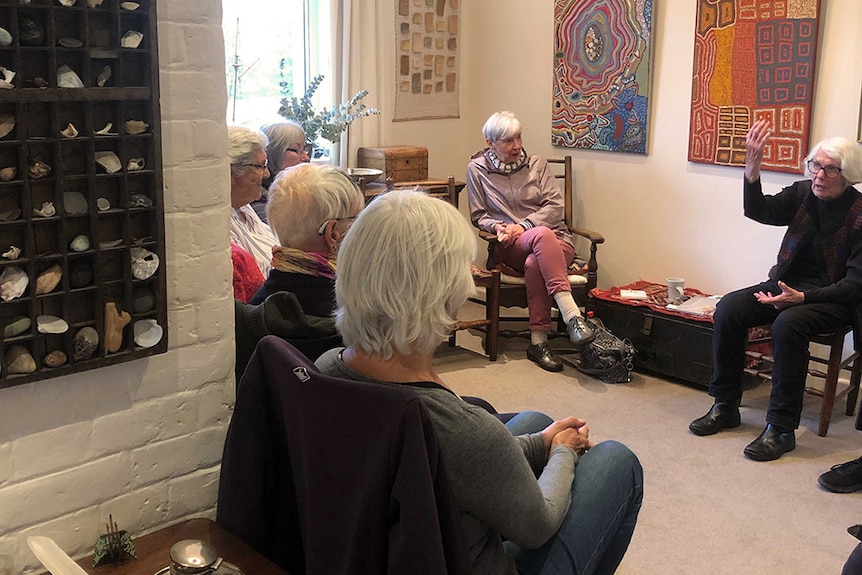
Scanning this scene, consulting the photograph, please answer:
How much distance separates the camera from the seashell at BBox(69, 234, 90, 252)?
1407mm

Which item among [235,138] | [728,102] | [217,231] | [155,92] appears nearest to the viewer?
[155,92]

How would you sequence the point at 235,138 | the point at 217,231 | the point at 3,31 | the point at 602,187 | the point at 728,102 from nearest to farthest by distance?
the point at 3,31
the point at 217,231
the point at 235,138
the point at 728,102
the point at 602,187

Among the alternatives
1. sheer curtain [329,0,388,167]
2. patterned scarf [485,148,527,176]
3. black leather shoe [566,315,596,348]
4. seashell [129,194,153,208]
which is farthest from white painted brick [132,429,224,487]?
sheer curtain [329,0,388,167]

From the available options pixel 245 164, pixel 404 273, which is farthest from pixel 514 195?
pixel 404 273

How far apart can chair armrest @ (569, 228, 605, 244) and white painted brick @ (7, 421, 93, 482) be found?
3282mm

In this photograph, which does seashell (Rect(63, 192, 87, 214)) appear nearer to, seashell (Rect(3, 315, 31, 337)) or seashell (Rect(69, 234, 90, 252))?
seashell (Rect(69, 234, 90, 252))

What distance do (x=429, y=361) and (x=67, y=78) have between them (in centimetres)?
74

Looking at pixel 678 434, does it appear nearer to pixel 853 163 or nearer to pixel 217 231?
pixel 853 163

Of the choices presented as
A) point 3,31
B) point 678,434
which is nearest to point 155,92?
point 3,31

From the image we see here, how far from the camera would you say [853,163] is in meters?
3.37

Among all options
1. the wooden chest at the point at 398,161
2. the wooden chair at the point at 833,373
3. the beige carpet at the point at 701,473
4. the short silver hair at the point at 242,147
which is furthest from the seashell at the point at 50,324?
the wooden chest at the point at 398,161

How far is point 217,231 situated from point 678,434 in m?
2.43

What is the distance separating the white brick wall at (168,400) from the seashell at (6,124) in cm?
26

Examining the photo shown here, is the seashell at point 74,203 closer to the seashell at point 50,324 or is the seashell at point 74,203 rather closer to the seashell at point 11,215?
the seashell at point 11,215
